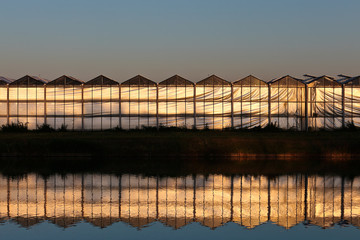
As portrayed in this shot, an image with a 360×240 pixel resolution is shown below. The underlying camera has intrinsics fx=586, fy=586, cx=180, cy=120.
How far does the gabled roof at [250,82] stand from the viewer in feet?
219

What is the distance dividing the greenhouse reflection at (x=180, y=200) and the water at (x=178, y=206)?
0.14ft

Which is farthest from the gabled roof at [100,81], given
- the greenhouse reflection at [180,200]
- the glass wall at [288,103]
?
the greenhouse reflection at [180,200]

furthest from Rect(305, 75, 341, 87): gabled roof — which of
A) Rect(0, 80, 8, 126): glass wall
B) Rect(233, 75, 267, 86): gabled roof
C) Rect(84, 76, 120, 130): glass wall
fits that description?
Rect(0, 80, 8, 126): glass wall

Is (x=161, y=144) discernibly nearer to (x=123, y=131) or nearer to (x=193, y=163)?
(x=193, y=163)

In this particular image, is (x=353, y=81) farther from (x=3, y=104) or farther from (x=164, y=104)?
(x=3, y=104)

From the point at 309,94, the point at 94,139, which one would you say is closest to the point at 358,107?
the point at 309,94

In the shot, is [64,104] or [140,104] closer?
[140,104]

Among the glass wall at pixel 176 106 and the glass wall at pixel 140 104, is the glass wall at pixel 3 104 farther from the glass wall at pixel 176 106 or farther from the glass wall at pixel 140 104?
the glass wall at pixel 176 106

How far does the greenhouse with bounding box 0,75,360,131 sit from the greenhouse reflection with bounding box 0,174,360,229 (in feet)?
93.2

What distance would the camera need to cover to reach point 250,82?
66.8 meters

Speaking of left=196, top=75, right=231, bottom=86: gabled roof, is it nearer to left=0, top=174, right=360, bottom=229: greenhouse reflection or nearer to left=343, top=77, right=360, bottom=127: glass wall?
left=343, top=77, right=360, bottom=127: glass wall

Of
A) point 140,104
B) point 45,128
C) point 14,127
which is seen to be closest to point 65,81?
point 45,128

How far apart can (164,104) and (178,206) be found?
1552 inches

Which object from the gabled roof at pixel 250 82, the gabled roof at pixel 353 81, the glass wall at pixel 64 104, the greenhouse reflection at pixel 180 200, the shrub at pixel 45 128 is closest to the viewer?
the greenhouse reflection at pixel 180 200
